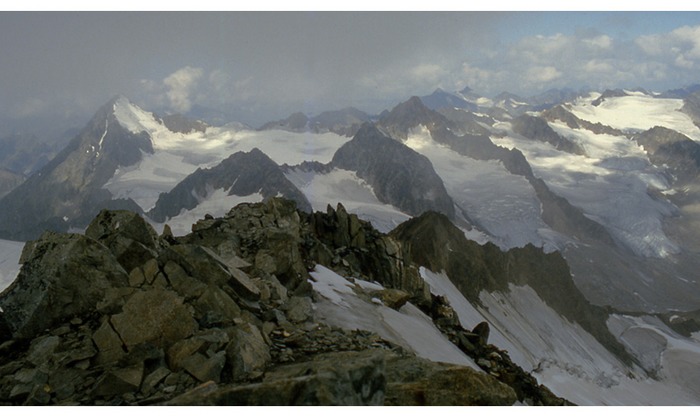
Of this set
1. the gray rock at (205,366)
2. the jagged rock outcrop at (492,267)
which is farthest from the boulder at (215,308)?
the jagged rock outcrop at (492,267)

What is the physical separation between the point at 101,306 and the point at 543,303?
91.6 meters

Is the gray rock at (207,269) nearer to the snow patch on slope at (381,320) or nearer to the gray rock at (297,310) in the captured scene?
the gray rock at (297,310)

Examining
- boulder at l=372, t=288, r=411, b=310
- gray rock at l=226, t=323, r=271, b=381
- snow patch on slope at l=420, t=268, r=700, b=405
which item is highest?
gray rock at l=226, t=323, r=271, b=381

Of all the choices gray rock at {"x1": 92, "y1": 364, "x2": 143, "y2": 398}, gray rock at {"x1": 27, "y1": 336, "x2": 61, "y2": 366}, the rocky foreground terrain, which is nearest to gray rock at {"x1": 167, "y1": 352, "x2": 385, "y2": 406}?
the rocky foreground terrain

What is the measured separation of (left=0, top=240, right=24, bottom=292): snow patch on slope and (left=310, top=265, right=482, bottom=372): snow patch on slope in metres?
51.4

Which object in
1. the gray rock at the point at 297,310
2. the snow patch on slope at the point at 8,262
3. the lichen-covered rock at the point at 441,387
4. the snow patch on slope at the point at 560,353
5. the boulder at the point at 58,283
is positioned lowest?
the snow patch on slope at the point at 560,353

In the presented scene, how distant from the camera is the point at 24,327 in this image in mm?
10203

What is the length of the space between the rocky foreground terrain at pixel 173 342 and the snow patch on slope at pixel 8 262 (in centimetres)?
5324

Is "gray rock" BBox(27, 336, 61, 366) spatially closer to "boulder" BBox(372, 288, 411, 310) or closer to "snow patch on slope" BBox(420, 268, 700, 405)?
"boulder" BBox(372, 288, 411, 310)

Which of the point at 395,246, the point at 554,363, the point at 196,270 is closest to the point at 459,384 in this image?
the point at 196,270

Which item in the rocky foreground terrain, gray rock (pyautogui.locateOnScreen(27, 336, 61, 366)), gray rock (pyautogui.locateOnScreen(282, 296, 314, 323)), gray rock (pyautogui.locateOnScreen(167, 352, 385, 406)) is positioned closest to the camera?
gray rock (pyautogui.locateOnScreen(167, 352, 385, 406))

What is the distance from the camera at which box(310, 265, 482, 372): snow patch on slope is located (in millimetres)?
15008

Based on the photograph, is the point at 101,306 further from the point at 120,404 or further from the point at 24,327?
the point at 120,404

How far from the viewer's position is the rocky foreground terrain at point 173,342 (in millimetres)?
8305
